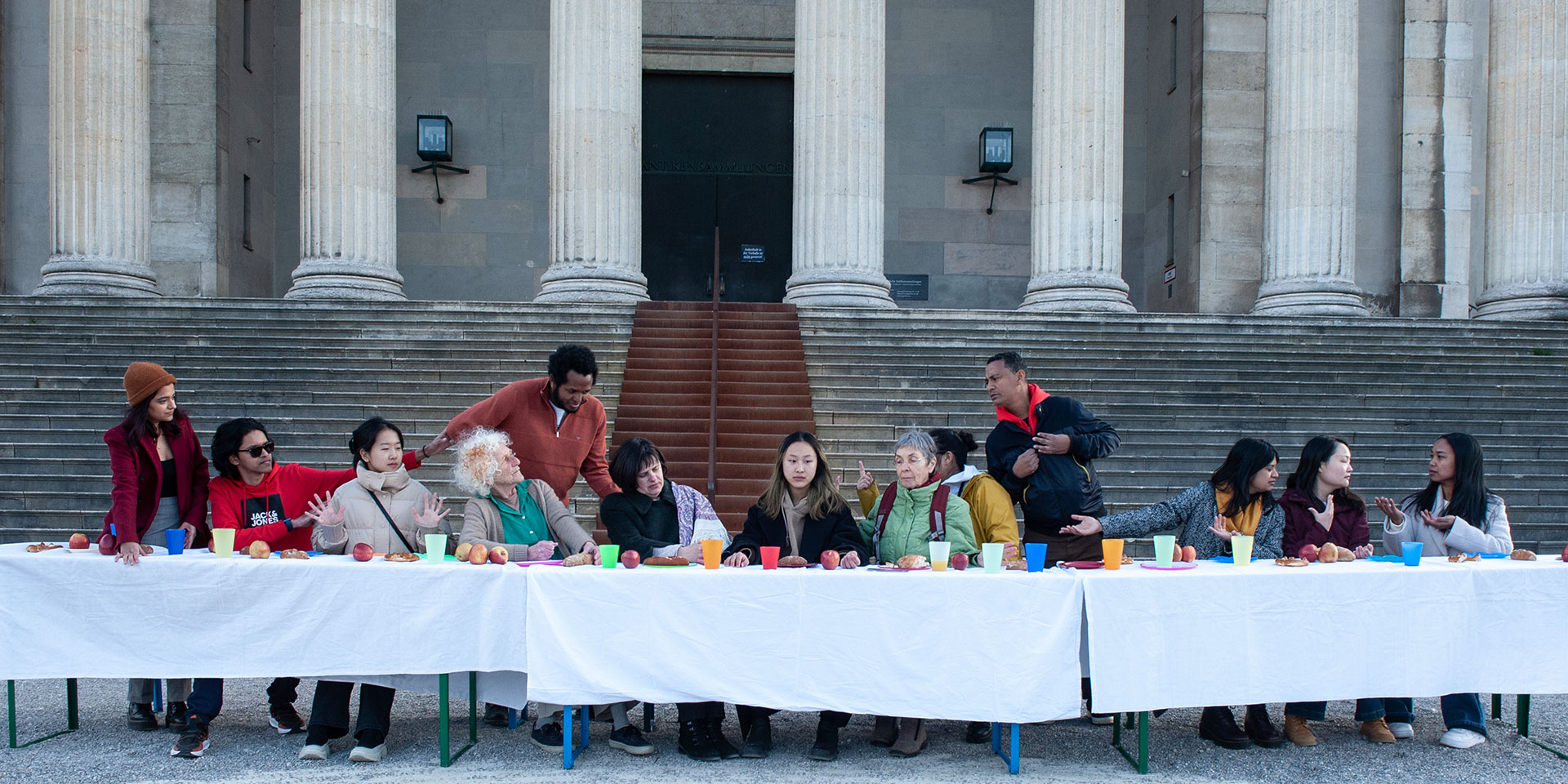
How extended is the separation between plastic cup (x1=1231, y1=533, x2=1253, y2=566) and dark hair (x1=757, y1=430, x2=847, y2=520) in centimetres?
171

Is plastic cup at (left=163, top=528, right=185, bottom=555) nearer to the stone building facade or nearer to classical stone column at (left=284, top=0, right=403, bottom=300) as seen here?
the stone building facade

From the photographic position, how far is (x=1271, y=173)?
1579 cm

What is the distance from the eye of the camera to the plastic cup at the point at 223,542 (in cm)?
505

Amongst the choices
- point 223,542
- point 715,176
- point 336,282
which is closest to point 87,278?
point 336,282

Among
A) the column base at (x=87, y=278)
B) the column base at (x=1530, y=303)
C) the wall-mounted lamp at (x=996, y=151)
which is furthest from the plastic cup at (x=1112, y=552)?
the wall-mounted lamp at (x=996, y=151)

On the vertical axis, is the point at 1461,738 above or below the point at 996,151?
below

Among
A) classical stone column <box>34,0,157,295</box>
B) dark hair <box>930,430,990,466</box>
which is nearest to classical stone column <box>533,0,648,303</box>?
classical stone column <box>34,0,157,295</box>

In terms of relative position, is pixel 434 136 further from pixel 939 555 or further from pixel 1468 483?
pixel 1468 483

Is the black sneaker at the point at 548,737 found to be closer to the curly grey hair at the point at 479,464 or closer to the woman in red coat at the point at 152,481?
the curly grey hair at the point at 479,464

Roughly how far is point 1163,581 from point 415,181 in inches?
703

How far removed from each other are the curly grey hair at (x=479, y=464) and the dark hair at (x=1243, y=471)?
11.1 feet

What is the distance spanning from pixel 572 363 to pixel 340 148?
10034 millimetres

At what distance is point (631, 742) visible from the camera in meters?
5.12

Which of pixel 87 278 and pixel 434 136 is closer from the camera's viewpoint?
pixel 87 278
